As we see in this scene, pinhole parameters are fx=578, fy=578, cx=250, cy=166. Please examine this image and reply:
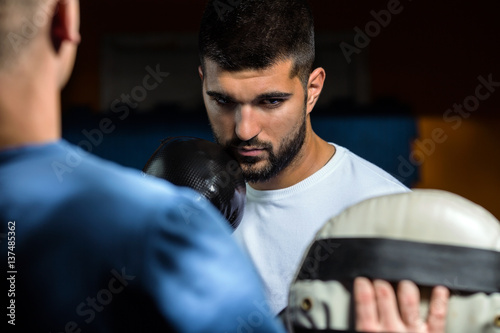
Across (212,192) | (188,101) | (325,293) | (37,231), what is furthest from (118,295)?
(188,101)

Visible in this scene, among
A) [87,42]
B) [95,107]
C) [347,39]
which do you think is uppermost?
[347,39]

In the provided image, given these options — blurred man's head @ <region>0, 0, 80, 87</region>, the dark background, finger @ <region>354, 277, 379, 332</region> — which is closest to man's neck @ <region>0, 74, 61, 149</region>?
blurred man's head @ <region>0, 0, 80, 87</region>

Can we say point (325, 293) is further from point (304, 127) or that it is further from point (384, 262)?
point (304, 127)

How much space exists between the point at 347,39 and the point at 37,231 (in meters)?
3.98

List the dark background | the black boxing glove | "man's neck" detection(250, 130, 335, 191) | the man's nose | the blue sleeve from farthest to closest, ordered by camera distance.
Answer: the dark background → "man's neck" detection(250, 130, 335, 191) → the man's nose → the black boxing glove → the blue sleeve

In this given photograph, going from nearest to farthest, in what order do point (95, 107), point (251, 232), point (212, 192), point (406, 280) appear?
point (406, 280)
point (212, 192)
point (251, 232)
point (95, 107)

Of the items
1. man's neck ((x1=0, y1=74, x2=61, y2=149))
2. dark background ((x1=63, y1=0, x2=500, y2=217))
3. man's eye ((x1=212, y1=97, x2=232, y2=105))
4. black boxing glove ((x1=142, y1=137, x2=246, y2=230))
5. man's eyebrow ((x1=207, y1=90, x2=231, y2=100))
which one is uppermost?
man's neck ((x1=0, y1=74, x2=61, y2=149))

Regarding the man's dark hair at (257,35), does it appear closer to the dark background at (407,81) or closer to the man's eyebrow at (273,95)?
the man's eyebrow at (273,95)

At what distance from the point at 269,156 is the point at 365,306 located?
785mm

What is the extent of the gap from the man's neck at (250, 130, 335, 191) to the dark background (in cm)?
236

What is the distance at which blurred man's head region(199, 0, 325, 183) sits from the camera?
4.52 ft

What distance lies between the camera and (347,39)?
423 centimetres

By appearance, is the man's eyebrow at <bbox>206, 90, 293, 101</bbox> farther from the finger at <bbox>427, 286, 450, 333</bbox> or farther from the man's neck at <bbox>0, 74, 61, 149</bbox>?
the man's neck at <bbox>0, 74, 61, 149</bbox>

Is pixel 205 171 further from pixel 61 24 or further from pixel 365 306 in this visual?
pixel 61 24
